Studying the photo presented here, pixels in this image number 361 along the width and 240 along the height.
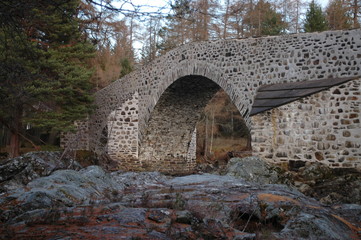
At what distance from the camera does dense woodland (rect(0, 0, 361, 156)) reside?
446 centimetres

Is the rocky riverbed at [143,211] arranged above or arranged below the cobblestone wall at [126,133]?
below

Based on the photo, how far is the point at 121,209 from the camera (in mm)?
3855

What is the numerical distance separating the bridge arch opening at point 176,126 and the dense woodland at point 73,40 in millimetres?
2280

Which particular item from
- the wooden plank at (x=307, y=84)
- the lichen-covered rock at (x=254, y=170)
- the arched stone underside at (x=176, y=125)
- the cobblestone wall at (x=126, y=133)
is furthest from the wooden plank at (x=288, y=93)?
the cobblestone wall at (x=126, y=133)

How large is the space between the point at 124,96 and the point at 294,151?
347 inches

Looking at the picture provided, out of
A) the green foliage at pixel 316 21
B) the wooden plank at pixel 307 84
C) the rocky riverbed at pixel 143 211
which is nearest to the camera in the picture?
the rocky riverbed at pixel 143 211

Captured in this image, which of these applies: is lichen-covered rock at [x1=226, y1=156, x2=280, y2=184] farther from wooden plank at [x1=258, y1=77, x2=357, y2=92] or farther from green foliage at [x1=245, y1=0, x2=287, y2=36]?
green foliage at [x1=245, y1=0, x2=287, y2=36]

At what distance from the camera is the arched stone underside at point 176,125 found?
1451cm

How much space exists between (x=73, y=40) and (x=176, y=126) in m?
5.92

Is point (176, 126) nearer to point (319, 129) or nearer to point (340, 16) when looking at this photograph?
point (319, 129)

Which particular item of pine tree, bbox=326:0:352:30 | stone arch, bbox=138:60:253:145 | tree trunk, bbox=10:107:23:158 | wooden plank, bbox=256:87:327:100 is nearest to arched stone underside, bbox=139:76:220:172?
stone arch, bbox=138:60:253:145

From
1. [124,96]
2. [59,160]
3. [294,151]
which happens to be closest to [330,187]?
[294,151]

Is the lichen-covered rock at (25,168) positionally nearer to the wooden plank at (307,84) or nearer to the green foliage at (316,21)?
the wooden plank at (307,84)

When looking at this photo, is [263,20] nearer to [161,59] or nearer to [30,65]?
[161,59]
